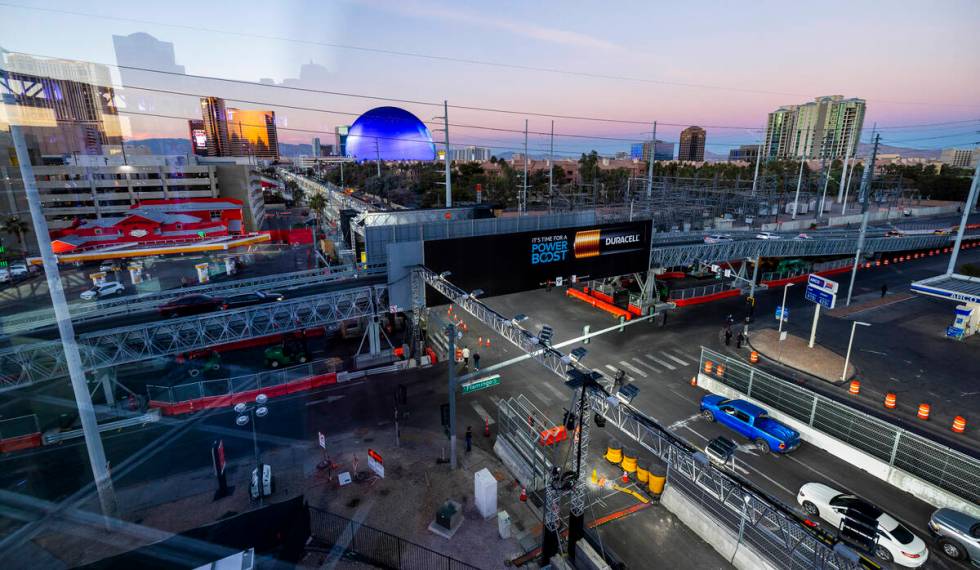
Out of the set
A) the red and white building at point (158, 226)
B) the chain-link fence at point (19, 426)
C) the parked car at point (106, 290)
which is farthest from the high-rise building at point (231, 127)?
the chain-link fence at point (19, 426)

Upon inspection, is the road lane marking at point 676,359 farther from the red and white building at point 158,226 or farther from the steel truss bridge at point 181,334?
the red and white building at point 158,226

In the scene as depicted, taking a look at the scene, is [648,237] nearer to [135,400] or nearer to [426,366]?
[426,366]

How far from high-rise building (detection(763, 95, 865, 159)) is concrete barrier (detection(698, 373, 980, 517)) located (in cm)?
11977

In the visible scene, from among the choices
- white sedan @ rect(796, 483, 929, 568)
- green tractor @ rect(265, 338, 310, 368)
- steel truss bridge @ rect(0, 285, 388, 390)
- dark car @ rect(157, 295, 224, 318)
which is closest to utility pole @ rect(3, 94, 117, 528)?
steel truss bridge @ rect(0, 285, 388, 390)

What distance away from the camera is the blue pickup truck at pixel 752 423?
1827 cm

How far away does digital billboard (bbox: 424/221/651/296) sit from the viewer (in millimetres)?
26062

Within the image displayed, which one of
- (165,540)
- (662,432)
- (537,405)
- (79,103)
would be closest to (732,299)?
(537,405)

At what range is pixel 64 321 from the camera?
1274 centimetres

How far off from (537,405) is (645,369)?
7721mm

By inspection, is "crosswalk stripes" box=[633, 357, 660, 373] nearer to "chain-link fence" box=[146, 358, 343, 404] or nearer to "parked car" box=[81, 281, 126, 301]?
"chain-link fence" box=[146, 358, 343, 404]

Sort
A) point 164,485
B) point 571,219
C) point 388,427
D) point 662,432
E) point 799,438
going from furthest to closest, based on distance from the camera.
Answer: point 571,219, point 388,427, point 799,438, point 164,485, point 662,432

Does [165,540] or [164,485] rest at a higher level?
[165,540]

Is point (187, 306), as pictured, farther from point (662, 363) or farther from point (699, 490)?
point (662, 363)

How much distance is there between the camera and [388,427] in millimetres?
20156
